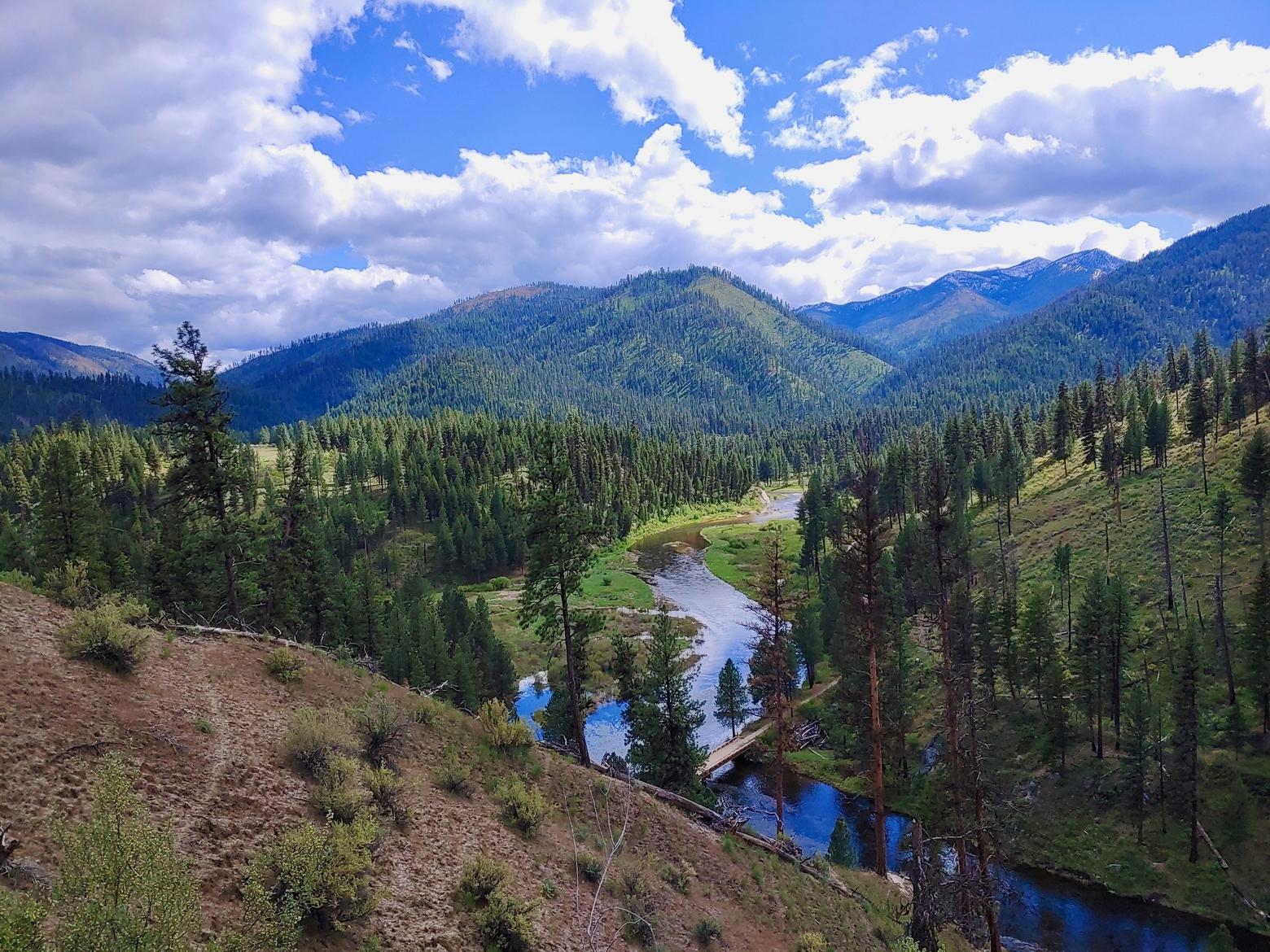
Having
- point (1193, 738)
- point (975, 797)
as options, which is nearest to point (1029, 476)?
point (1193, 738)

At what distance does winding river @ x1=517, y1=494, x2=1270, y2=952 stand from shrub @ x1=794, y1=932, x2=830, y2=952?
6607mm

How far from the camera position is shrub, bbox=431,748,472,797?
18.1 meters

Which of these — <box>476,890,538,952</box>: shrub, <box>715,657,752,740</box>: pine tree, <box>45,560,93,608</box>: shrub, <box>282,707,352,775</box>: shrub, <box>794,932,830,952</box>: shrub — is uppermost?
<box>45,560,93,608</box>: shrub

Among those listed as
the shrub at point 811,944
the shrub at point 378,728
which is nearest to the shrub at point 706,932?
the shrub at point 811,944

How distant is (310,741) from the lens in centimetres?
1543

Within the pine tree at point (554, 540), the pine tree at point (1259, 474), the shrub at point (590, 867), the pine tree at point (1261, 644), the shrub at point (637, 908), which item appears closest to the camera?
the shrub at point (637, 908)

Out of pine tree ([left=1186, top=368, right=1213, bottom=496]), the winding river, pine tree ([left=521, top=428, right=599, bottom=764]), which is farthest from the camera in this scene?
pine tree ([left=1186, top=368, right=1213, bottom=496])

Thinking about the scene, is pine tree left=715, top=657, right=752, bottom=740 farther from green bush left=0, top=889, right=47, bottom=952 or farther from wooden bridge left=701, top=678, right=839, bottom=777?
green bush left=0, top=889, right=47, bottom=952

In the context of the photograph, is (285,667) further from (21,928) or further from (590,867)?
(21,928)

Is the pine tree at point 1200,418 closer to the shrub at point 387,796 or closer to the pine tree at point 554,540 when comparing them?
the pine tree at point 554,540

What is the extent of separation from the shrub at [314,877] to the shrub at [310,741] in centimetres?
325

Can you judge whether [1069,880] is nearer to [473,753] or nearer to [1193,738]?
[1193,738]

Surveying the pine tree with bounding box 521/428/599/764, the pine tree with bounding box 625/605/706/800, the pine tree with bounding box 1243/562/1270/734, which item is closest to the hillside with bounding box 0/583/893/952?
the pine tree with bounding box 521/428/599/764

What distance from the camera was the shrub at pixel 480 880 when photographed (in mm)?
14016
